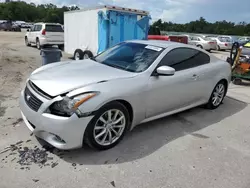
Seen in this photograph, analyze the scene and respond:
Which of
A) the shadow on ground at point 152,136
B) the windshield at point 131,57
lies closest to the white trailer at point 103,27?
the windshield at point 131,57

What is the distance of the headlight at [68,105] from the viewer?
2.90 metres

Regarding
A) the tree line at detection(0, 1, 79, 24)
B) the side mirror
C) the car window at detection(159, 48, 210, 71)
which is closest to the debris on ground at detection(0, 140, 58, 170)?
the side mirror

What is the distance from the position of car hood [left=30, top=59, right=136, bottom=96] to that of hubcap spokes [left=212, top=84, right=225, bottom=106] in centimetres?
245

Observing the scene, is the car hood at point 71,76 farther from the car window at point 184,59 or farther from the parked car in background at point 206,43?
the parked car in background at point 206,43

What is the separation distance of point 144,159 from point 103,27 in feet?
23.7

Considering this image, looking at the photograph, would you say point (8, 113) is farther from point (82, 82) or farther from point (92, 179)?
point (92, 179)

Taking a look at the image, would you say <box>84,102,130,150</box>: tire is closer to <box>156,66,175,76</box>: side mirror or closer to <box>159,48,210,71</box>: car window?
<box>156,66,175,76</box>: side mirror

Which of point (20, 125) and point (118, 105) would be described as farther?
point (20, 125)

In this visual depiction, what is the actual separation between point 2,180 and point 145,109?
2.05 meters

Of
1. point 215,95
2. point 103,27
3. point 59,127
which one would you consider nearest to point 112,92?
point 59,127

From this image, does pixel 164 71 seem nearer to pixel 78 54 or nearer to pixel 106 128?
pixel 106 128

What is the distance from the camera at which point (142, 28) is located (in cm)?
1041

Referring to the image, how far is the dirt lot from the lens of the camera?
276cm

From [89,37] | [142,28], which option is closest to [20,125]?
[89,37]
